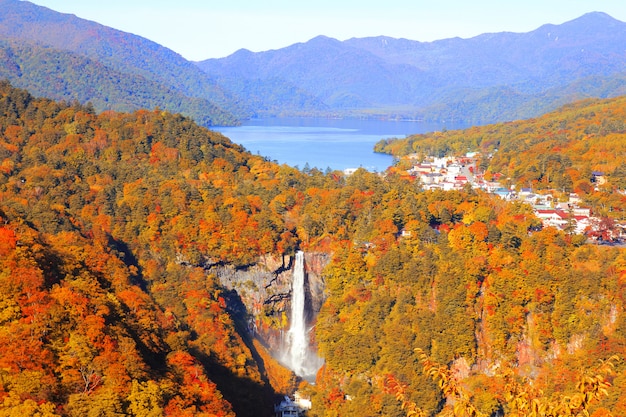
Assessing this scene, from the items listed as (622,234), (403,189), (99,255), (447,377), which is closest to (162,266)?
(99,255)

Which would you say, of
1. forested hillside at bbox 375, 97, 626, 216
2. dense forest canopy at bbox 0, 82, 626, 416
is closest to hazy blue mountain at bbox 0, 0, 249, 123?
forested hillside at bbox 375, 97, 626, 216

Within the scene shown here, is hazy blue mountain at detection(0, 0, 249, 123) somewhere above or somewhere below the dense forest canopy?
above

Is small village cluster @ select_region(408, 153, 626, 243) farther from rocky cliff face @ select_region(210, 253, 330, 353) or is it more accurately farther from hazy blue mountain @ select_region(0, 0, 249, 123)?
hazy blue mountain @ select_region(0, 0, 249, 123)

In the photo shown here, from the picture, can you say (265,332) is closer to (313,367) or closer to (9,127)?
(313,367)

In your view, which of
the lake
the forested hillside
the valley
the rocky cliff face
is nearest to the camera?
the valley

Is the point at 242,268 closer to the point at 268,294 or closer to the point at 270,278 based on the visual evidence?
the point at 270,278
